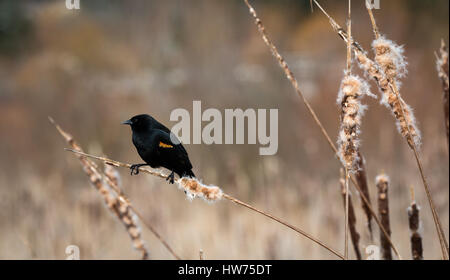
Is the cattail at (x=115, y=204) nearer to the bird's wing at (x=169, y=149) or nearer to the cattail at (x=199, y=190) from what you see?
the bird's wing at (x=169, y=149)

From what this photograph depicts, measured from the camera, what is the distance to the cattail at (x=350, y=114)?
766 mm

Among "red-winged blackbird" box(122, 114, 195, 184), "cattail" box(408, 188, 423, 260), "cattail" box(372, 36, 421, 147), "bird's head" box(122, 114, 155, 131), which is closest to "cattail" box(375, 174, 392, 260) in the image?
"cattail" box(408, 188, 423, 260)

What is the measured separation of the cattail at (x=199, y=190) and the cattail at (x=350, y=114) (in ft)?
0.77

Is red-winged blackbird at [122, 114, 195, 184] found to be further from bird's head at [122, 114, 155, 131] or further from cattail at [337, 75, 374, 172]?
cattail at [337, 75, 374, 172]

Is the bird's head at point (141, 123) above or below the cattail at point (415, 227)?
above

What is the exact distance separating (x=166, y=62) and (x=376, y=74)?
5.90 m

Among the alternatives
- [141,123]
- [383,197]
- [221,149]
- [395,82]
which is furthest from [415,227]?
[221,149]

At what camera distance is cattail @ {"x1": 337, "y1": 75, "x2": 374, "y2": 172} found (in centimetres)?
77

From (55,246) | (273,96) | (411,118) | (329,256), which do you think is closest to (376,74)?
(411,118)

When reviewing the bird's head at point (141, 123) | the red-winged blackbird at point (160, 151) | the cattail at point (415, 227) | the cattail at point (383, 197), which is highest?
the bird's head at point (141, 123)

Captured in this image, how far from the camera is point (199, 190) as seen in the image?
794mm

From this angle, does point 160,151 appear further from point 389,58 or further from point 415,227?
point 415,227

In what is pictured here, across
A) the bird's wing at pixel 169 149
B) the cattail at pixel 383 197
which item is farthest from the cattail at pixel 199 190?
the cattail at pixel 383 197

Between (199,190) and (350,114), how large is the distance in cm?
29
